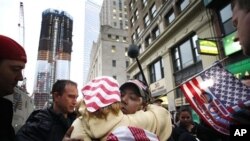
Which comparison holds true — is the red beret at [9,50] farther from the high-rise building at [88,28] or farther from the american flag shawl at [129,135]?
the high-rise building at [88,28]

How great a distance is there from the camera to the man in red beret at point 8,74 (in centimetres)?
214

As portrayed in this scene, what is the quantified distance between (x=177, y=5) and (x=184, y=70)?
6.04 m

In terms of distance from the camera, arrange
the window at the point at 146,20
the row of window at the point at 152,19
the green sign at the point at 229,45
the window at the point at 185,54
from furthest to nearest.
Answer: the window at the point at 146,20 → the row of window at the point at 152,19 → the window at the point at 185,54 → the green sign at the point at 229,45

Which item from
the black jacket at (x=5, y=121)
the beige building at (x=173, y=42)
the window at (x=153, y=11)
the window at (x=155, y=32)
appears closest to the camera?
the black jacket at (x=5, y=121)

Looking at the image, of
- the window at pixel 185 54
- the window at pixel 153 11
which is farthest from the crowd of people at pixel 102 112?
the window at pixel 153 11

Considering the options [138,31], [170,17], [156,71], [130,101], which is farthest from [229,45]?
[138,31]

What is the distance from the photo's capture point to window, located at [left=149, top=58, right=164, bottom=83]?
2179cm

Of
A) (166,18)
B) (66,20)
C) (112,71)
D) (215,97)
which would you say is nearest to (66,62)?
(66,20)

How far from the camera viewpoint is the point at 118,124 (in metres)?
1.81

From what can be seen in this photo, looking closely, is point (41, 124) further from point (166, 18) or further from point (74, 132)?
Result: point (166, 18)

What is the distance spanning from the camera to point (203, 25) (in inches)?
586

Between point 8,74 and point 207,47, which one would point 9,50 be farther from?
point 207,47

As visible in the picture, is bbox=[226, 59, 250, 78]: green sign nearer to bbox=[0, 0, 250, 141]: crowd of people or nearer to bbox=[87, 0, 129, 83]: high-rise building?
bbox=[0, 0, 250, 141]: crowd of people

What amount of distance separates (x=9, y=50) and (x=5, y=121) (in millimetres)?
764
